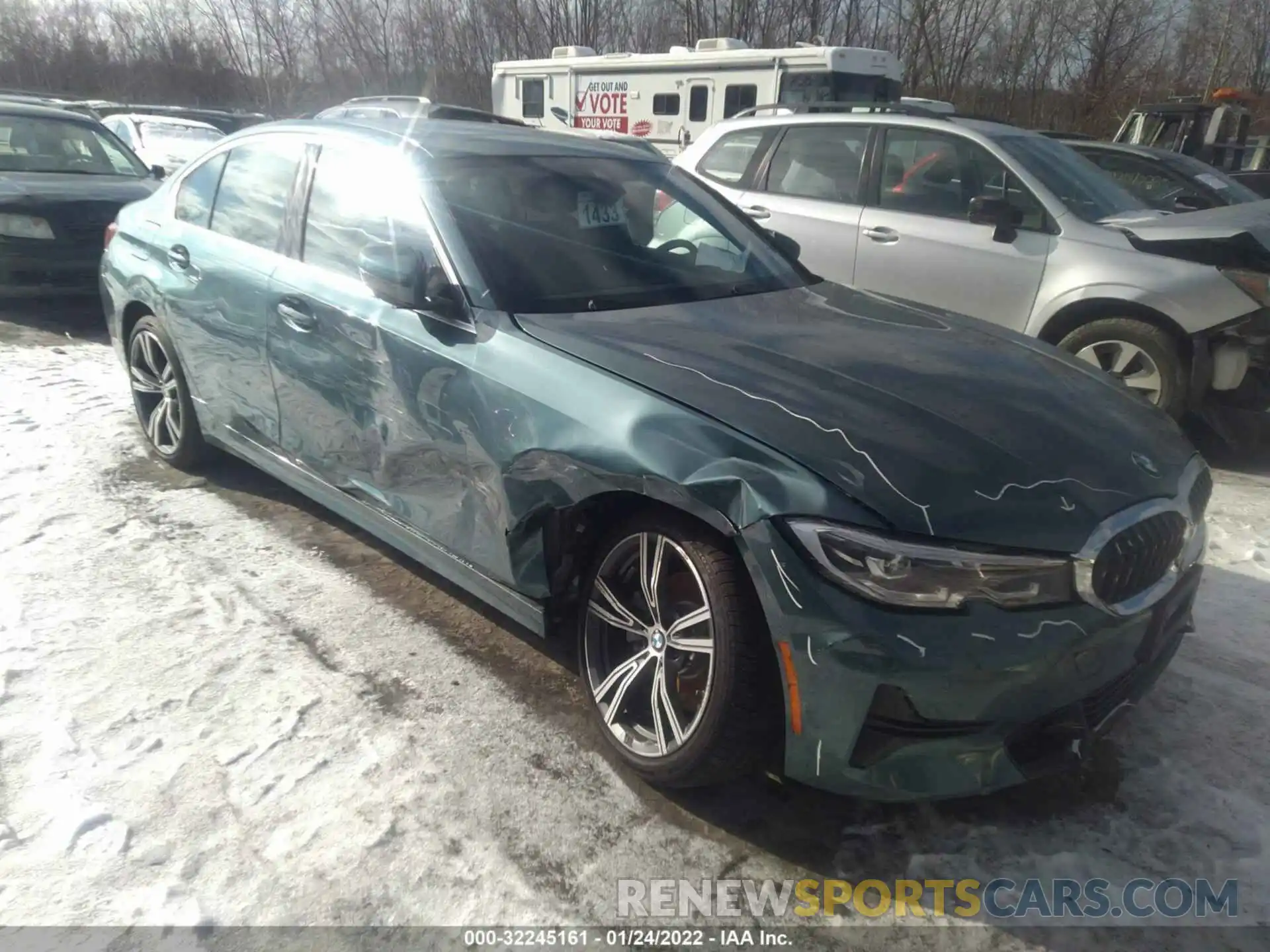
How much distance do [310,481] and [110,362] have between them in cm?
391

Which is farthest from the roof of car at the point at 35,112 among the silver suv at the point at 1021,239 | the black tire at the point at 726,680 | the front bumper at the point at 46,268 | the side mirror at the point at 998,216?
the black tire at the point at 726,680

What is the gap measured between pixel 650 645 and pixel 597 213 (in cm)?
171

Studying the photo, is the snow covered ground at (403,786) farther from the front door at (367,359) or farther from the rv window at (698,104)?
the rv window at (698,104)

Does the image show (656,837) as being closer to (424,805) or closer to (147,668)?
(424,805)

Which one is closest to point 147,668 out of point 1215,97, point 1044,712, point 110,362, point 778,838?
point 778,838

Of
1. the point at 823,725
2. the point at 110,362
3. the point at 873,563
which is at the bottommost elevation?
the point at 110,362

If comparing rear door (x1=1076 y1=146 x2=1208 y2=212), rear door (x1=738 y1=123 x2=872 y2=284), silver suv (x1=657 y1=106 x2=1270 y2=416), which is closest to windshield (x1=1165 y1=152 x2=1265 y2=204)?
rear door (x1=1076 y1=146 x2=1208 y2=212)

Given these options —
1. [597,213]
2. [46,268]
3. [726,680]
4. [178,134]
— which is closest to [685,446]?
[726,680]

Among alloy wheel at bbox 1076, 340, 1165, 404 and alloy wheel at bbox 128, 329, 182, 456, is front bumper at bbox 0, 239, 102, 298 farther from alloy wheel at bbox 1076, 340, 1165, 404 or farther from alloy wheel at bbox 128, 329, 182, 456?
alloy wheel at bbox 1076, 340, 1165, 404

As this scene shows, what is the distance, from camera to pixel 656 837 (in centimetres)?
255

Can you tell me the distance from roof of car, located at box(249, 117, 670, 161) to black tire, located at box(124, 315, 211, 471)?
3.75ft

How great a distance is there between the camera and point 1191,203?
744 centimetres

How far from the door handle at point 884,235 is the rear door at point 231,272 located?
12.5 feet

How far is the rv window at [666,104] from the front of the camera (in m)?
14.5
